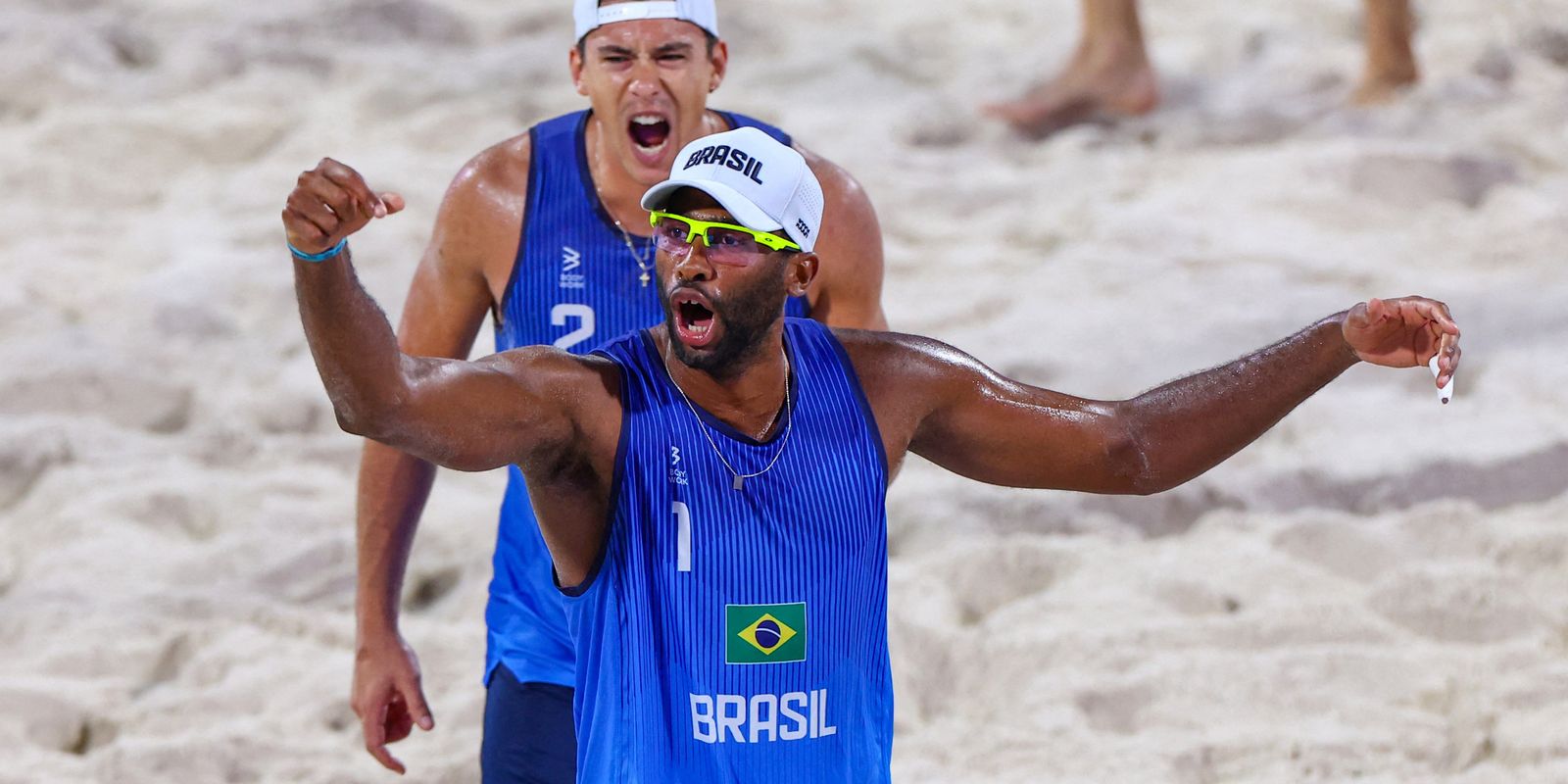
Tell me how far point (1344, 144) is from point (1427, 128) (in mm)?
359

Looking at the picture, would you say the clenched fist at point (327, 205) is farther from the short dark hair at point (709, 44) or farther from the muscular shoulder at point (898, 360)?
the short dark hair at point (709, 44)

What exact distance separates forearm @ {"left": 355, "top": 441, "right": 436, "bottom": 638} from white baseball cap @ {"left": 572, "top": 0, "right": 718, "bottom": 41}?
2.88 feet

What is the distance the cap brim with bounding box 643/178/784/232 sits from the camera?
268cm

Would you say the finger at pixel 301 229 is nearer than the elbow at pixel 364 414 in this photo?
Yes

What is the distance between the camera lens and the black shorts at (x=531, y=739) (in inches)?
130

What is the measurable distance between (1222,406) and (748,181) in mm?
820

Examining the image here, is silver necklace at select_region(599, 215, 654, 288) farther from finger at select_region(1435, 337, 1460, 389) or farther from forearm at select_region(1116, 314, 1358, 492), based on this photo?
finger at select_region(1435, 337, 1460, 389)

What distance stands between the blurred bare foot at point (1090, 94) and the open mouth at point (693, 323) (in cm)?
488

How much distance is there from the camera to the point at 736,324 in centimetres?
273

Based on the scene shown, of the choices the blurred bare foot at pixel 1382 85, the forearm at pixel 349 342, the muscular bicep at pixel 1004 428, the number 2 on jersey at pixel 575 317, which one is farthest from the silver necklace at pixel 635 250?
the blurred bare foot at pixel 1382 85

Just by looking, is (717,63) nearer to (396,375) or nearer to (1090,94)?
(396,375)

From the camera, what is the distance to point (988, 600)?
4742 millimetres

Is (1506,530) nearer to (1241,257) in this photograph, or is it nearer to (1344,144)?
(1241,257)

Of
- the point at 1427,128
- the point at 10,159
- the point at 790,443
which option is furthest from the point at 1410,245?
the point at 10,159
